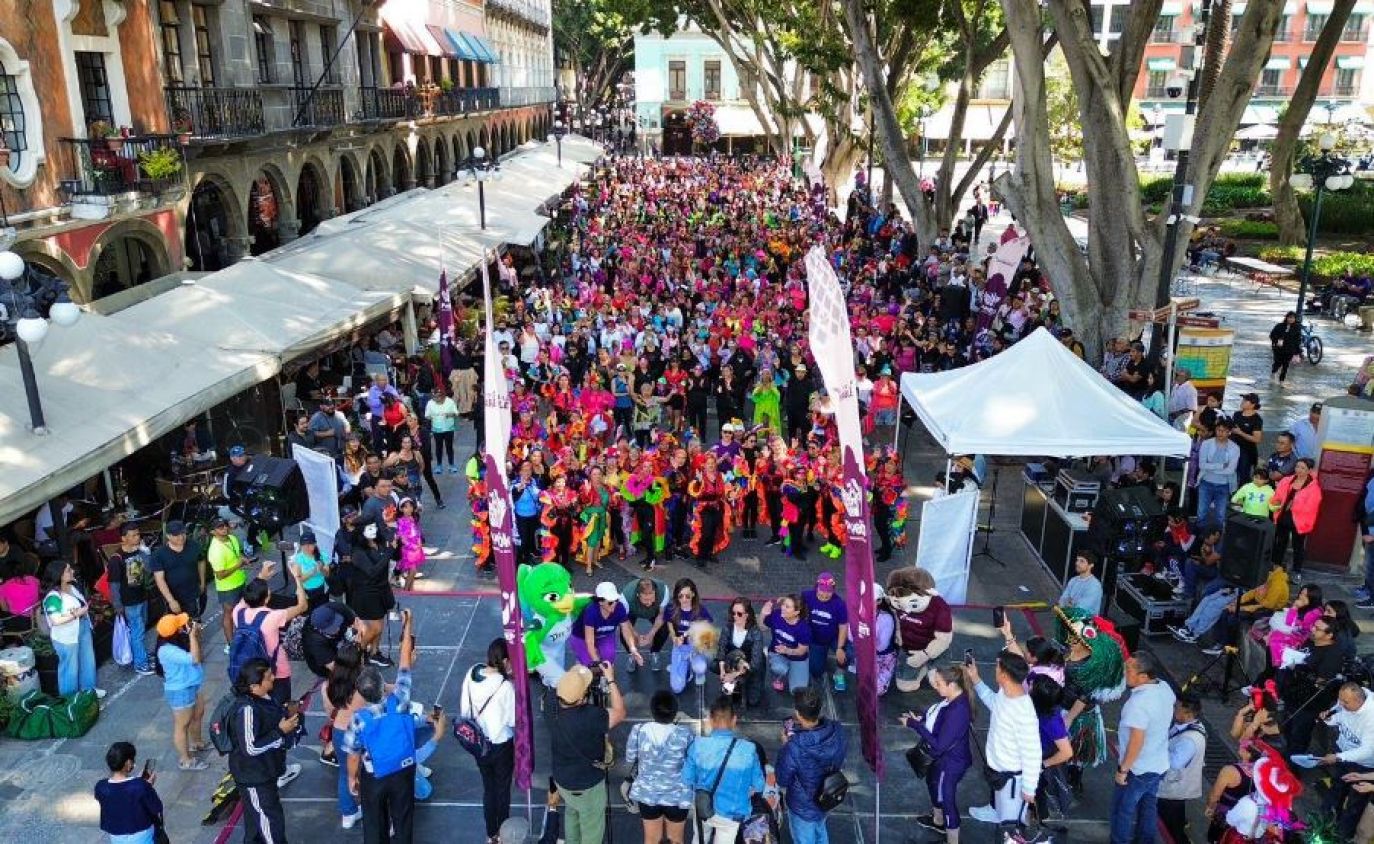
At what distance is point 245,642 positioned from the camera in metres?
7.61

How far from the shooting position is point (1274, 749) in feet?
21.2

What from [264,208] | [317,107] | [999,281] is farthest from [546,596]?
[317,107]

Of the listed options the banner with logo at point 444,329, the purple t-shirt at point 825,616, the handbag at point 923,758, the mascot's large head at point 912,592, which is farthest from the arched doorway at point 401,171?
the handbag at point 923,758

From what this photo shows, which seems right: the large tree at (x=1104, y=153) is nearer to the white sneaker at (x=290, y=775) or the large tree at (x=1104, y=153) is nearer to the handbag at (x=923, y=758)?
the handbag at (x=923, y=758)

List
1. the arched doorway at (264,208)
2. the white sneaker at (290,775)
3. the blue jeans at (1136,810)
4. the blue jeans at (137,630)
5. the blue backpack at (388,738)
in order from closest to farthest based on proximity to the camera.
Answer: the blue backpack at (388,738) → the blue jeans at (1136,810) → the white sneaker at (290,775) → the blue jeans at (137,630) → the arched doorway at (264,208)

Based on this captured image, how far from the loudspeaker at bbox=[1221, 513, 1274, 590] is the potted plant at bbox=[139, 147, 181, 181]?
1665cm

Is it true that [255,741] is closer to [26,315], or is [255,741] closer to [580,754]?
[580,754]

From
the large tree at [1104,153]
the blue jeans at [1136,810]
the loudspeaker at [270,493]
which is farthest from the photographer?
the large tree at [1104,153]

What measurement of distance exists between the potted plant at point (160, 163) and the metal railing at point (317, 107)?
22.3 ft

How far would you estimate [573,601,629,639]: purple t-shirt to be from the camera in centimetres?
827

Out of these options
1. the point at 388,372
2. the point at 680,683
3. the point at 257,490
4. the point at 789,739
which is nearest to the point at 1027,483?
the point at 680,683

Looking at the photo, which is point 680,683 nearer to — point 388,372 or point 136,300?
point 388,372

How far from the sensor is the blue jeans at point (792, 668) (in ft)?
28.5

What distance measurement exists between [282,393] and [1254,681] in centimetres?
1329
